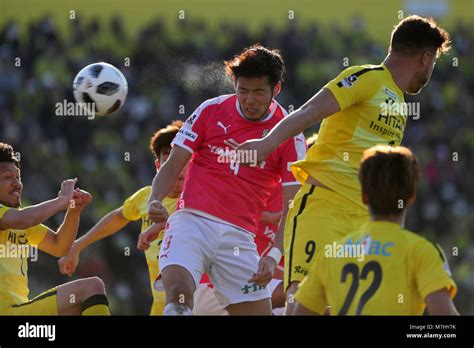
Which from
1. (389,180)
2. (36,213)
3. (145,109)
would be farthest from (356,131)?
(145,109)

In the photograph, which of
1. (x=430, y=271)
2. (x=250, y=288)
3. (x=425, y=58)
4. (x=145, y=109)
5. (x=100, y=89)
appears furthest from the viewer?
(x=145, y=109)

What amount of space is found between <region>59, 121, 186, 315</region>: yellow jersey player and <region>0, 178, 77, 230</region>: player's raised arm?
120cm

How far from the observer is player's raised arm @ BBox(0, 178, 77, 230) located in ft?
21.6

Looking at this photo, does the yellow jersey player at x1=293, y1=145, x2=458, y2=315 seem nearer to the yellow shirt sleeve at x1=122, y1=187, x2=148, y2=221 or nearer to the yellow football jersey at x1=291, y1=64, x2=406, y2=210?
the yellow football jersey at x1=291, y1=64, x2=406, y2=210

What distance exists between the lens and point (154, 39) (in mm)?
18250

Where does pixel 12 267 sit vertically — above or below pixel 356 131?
below

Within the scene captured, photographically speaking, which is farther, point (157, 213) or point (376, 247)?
point (157, 213)

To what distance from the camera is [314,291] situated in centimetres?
457

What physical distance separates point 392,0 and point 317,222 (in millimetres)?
14127

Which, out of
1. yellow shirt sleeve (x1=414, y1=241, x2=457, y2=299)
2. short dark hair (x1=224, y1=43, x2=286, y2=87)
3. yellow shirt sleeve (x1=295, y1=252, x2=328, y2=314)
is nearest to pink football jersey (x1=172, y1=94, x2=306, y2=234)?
short dark hair (x1=224, y1=43, x2=286, y2=87)

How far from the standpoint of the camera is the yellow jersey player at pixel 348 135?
5977mm

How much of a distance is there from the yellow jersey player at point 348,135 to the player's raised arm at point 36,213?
1.51m

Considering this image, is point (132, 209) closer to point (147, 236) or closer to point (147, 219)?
point (147, 219)

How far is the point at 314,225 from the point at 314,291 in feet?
4.86
